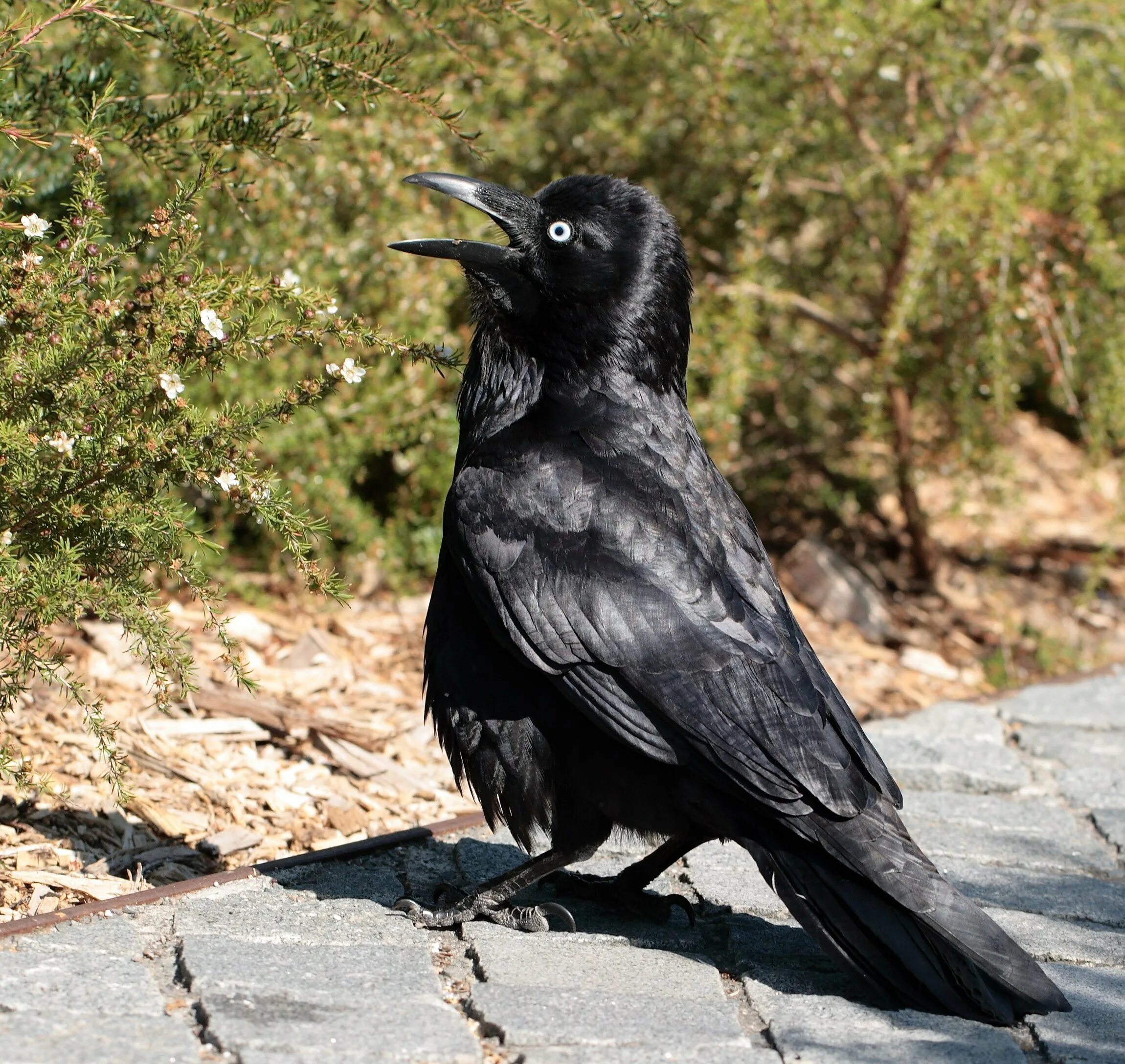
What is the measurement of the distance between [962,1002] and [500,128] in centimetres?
457

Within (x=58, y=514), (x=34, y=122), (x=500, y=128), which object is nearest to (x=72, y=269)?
(x=58, y=514)

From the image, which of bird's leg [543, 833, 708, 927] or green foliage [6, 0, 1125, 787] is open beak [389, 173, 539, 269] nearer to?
green foliage [6, 0, 1125, 787]

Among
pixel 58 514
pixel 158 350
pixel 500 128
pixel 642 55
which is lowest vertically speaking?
pixel 58 514

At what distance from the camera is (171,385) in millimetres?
2594

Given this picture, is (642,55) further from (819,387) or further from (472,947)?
(472,947)

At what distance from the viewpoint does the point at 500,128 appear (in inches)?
242

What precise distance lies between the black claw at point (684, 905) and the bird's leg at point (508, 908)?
22 cm

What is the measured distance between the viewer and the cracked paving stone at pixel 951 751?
13.8 ft

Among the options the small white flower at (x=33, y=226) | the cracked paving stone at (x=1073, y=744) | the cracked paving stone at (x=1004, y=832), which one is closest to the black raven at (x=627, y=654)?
the cracked paving stone at (x=1004, y=832)

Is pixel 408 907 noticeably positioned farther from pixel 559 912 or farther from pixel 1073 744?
pixel 1073 744

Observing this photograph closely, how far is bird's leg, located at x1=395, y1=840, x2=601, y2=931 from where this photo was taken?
2.93 m

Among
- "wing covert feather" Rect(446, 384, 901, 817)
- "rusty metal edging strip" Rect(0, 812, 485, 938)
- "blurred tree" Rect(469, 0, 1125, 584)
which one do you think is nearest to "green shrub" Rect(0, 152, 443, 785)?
"rusty metal edging strip" Rect(0, 812, 485, 938)

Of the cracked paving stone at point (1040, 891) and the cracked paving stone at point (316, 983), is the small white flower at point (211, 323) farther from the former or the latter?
the cracked paving stone at point (1040, 891)

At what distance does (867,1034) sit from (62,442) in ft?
5.95
